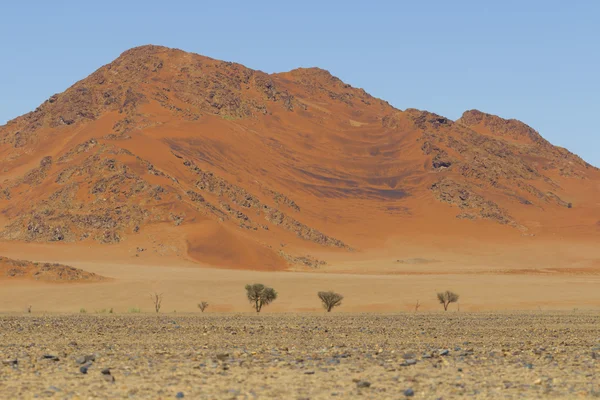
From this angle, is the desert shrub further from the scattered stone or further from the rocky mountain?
the rocky mountain

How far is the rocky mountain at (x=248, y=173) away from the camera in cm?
10512

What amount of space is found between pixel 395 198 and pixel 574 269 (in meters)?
49.2

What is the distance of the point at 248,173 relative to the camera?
446ft

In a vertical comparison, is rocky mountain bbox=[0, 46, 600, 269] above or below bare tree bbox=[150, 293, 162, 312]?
above

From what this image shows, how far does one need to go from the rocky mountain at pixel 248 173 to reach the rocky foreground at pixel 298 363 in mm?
70037

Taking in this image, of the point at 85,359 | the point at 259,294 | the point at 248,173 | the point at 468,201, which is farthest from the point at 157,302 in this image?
the point at 468,201

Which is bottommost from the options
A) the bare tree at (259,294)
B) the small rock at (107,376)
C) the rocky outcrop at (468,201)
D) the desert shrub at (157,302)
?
the small rock at (107,376)

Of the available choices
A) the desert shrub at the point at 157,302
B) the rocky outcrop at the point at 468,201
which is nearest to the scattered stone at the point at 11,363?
the desert shrub at the point at 157,302

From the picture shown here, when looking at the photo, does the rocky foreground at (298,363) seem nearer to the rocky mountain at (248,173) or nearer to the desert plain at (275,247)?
the desert plain at (275,247)

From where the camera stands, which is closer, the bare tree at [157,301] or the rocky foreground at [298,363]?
the rocky foreground at [298,363]

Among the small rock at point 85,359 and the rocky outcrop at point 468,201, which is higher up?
the rocky outcrop at point 468,201

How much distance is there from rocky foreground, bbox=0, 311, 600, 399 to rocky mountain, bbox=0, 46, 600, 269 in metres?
70.0

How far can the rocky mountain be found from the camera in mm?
105125

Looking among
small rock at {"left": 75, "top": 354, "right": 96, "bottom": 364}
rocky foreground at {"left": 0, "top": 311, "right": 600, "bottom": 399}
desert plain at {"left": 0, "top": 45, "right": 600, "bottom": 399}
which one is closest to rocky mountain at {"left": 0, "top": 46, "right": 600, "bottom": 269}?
desert plain at {"left": 0, "top": 45, "right": 600, "bottom": 399}
